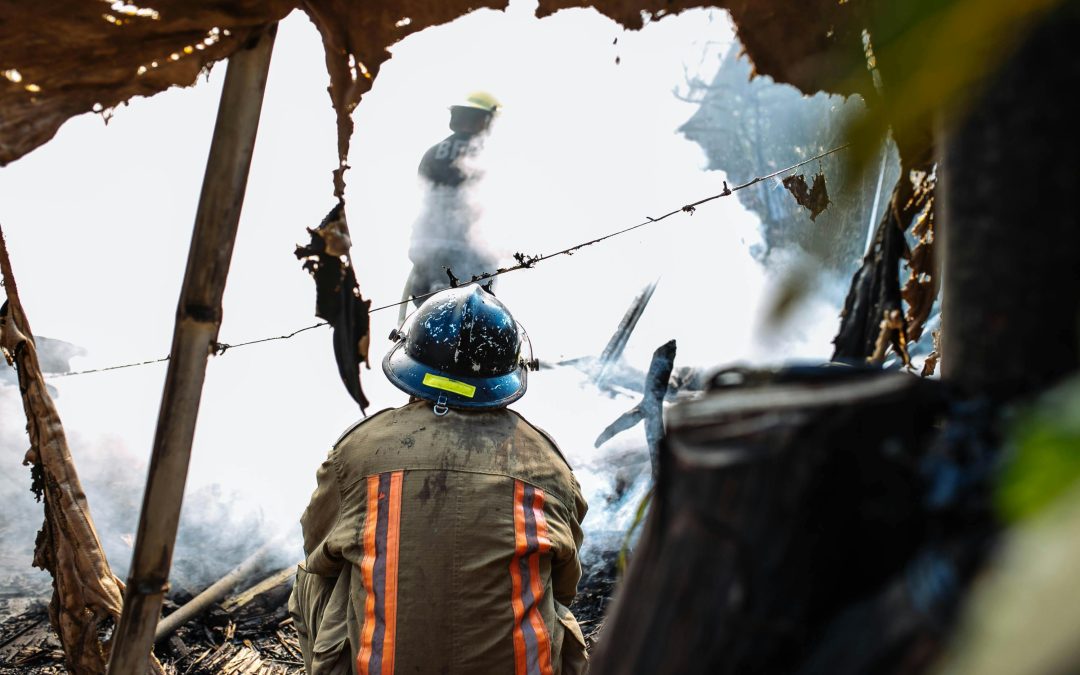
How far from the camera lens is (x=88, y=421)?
299 inches

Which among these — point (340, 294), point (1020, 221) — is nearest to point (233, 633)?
point (340, 294)

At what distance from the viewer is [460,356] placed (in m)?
3.17

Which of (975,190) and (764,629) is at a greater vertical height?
(975,190)

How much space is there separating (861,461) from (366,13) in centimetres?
157

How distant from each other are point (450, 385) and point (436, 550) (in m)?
0.70

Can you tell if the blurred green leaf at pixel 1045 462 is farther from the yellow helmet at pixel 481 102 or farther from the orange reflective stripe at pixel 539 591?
the yellow helmet at pixel 481 102

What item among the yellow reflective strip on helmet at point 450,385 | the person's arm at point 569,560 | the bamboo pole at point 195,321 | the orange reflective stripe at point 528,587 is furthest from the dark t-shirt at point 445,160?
the bamboo pole at point 195,321

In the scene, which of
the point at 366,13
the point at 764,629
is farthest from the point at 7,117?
the point at 764,629

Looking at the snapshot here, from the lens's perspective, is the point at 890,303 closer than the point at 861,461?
No

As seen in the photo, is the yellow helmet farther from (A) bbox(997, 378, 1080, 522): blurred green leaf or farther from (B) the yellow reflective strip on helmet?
(A) bbox(997, 378, 1080, 522): blurred green leaf

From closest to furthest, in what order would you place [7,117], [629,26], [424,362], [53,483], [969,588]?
[969,588]
[7,117]
[629,26]
[53,483]
[424,362]

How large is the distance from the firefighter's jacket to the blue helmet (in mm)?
83

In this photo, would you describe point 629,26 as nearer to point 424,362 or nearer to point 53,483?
point 424,362

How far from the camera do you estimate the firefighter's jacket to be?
2.66 m
